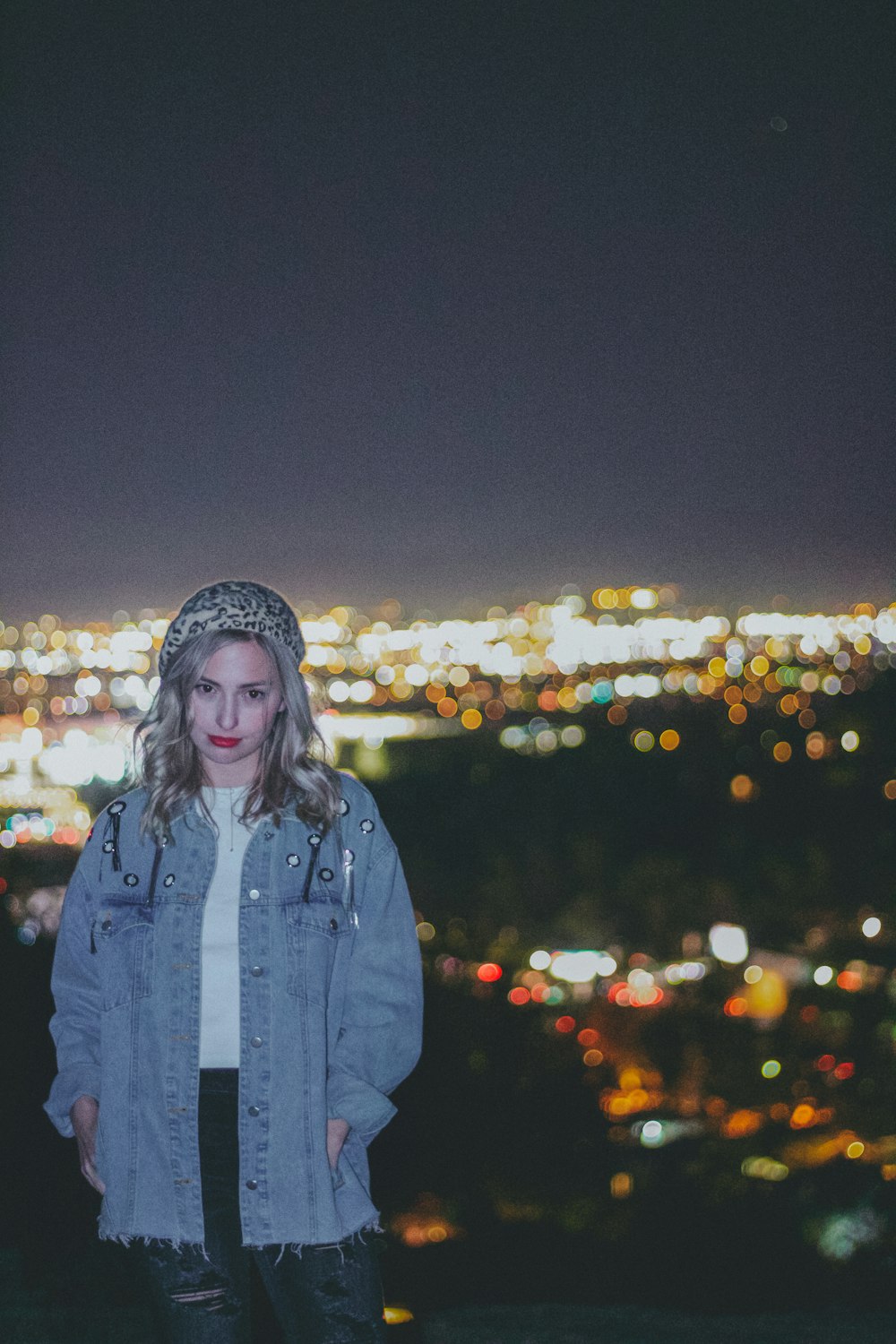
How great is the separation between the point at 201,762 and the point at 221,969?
0.38 meters

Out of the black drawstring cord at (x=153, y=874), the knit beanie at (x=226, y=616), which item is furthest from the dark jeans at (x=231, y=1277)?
the knit beanie at (x=226, y=616)

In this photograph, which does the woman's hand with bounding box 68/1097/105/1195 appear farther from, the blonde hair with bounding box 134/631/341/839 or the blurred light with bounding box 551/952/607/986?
the blurred light with bounding box 551/952/607/986

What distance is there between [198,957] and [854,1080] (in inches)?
2375

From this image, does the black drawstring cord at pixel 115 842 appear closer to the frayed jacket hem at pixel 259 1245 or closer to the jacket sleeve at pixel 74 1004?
the jacket sleeve at pixel 74 1004

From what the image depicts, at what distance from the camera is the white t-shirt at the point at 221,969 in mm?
2215

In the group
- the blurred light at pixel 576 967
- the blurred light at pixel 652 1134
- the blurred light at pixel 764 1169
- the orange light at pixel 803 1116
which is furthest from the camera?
the blurred light at pixel 576 967

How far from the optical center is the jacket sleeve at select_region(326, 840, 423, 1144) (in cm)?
223

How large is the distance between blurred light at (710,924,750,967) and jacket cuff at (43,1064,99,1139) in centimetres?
6871

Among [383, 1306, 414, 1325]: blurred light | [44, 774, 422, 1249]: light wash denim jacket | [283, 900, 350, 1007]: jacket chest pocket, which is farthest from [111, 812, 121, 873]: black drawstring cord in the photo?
[383, 1306, 414, 1325]: blurred light

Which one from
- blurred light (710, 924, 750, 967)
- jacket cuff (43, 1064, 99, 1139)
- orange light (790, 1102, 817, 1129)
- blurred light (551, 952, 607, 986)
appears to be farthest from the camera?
blurred light (710, 924, 750, 967)

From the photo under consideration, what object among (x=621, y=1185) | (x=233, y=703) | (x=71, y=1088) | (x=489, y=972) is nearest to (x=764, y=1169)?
(x=621, y=1185)

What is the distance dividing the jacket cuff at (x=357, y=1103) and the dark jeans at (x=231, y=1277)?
0.17 metres

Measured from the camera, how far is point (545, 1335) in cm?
356

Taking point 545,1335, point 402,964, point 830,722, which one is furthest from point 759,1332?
point 830,722
